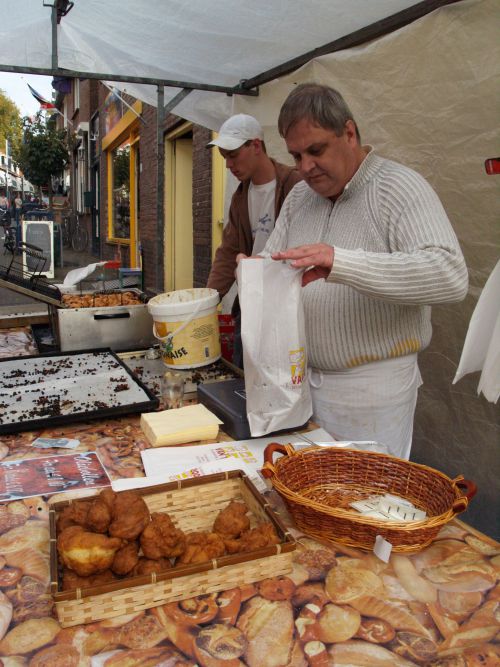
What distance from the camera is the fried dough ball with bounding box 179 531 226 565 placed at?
3.78ft

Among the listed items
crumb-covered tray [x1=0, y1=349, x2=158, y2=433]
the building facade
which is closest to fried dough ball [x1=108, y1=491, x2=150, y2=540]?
crumb-covered tray [x1=0, y1=349, x2=158, y2=433]

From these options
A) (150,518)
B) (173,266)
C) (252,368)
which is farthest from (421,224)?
(173,266)

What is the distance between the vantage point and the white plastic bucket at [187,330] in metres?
2.62

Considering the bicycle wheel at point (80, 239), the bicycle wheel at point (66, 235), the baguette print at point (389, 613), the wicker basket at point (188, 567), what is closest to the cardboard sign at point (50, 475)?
the wicker basket at point (188, 567)

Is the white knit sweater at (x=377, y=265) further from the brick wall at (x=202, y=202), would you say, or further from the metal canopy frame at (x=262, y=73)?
the brick wall at (x=202, y=202)

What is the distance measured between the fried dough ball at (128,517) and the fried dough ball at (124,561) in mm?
25

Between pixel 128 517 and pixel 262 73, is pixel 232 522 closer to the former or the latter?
pixel 128 517

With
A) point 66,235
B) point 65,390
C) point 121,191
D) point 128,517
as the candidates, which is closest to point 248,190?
point 65,390

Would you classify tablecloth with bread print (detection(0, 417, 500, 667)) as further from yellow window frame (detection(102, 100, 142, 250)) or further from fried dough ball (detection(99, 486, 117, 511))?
yellow window frame (detection(102, 100, 142, 250))

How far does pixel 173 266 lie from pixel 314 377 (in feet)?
25.2

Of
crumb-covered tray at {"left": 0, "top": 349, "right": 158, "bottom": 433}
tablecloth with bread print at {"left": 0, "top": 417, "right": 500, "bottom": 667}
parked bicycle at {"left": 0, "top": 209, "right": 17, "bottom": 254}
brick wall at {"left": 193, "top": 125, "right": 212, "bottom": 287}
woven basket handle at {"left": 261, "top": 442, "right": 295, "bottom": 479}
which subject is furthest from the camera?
brick wall at {"left": 193, "top": 125, "right": 212, "bottom": 287}

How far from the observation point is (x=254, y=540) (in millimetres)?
1208

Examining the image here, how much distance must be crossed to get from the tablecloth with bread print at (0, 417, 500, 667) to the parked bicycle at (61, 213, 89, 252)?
2030 centimetres

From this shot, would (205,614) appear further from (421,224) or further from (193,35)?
(193,35)
